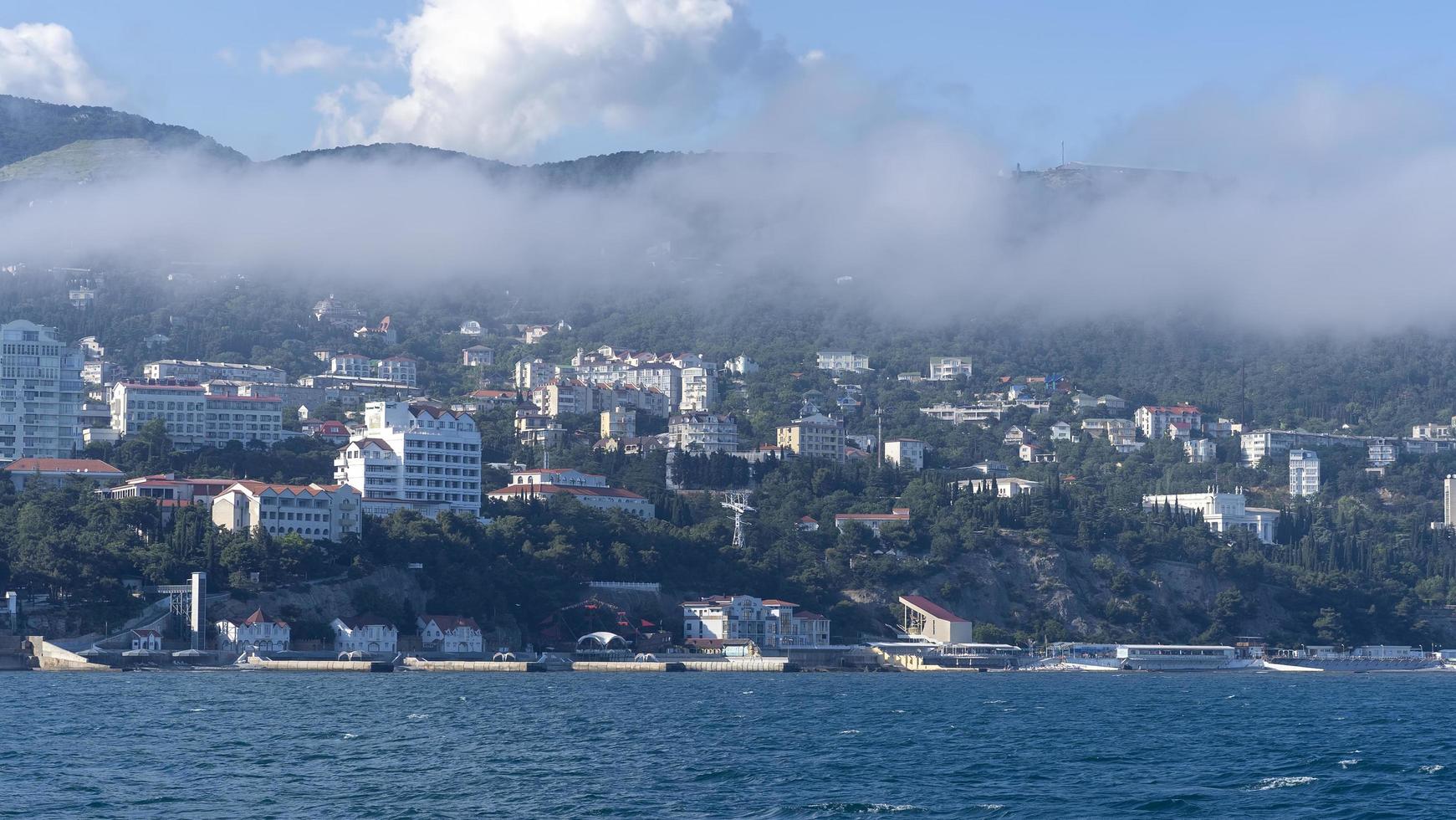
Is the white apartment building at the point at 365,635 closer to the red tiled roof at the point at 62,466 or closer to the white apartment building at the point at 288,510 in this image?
the white apartment building at the point at 288,510

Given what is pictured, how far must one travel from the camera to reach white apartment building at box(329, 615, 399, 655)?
339ft

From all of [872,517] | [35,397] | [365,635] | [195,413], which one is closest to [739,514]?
[872,517]

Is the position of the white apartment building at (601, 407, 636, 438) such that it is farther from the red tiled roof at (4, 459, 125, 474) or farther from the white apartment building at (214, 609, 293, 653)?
the white apartment building at (214, 609, 293, 653)

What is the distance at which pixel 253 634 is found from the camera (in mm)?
100562

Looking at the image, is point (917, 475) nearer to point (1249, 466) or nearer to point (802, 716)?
point (1249, 466)

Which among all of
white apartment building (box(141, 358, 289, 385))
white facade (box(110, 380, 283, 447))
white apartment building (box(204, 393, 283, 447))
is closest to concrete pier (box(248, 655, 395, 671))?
white facade (box(110, 380, 283, 447))

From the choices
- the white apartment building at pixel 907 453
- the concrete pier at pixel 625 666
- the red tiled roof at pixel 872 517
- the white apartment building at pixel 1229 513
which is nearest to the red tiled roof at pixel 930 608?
the red tiled roof at pixel 872 517

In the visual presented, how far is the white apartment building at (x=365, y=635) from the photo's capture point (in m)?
103

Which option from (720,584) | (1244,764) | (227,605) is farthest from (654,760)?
(720,584)

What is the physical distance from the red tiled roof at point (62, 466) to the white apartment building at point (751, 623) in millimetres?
37322

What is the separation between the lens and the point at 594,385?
190375 millimetres

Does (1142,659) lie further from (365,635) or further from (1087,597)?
(365,635)

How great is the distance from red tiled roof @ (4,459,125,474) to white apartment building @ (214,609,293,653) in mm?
28077

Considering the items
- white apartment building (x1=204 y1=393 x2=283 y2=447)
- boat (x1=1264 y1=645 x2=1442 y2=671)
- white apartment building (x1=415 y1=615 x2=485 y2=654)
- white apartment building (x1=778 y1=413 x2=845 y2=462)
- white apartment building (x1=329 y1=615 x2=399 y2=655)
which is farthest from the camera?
white apartment building (x1=778 y1=413 x2=845 y2=462)
